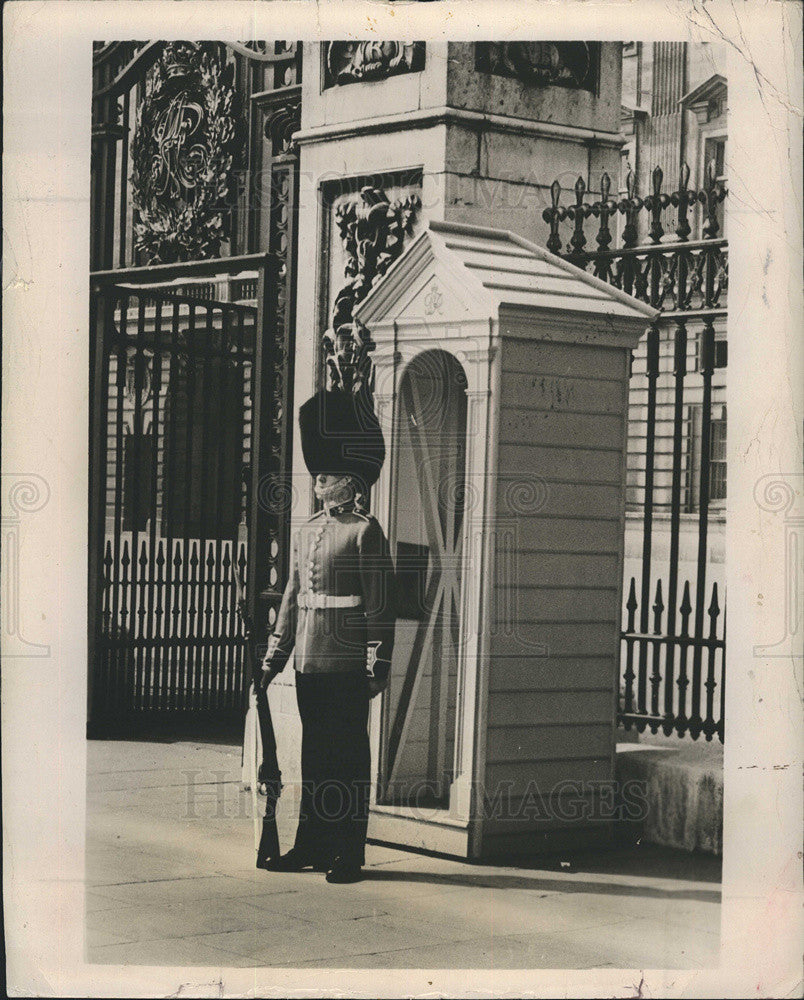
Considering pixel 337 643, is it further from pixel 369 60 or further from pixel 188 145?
pixel 188 145

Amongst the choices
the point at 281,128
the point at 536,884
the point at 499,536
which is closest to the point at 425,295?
the point at 499,536

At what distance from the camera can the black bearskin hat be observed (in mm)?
6520

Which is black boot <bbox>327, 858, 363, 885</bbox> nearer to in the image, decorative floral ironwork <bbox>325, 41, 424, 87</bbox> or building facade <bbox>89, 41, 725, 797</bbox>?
building facade <bbox>89, 41, 725, 797</bbox>

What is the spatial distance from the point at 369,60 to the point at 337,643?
7.52ft

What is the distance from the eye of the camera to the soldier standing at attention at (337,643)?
21.0ft

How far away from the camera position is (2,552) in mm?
5926

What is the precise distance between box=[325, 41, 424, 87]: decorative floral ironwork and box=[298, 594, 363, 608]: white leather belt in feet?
6.72

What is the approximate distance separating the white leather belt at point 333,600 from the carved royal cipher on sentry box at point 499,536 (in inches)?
6.9

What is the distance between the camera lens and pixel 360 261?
6953 millimetres

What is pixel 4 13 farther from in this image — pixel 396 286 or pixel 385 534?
pixel 385 534

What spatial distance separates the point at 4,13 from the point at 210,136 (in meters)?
1.54

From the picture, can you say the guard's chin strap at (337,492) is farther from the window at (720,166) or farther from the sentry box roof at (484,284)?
the window at (720,166)

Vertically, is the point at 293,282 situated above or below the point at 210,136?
below

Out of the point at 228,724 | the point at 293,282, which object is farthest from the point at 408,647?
the point at 293,282
